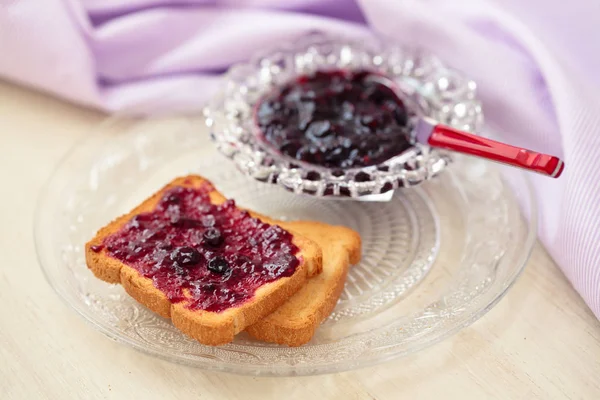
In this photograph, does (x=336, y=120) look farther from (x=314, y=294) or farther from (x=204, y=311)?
(x=204, y=311)

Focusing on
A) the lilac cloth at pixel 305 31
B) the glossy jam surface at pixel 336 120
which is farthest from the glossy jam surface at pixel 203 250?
the lilac cloth at pixel 305 31

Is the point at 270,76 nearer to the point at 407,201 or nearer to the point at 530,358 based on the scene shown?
the point at 407,201

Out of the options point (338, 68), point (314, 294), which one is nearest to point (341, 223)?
point (314, 294)

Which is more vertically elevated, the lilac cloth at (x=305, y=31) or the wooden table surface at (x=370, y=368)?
the lilac cloth at (x=305, y=31)

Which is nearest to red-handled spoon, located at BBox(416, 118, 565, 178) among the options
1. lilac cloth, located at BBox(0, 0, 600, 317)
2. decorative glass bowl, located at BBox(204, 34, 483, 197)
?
decorative glass bowl, located at BBox(204, 34, 483, 197)

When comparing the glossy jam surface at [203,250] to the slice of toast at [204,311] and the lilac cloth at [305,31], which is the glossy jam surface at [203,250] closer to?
the slice of toast at [204,311]
